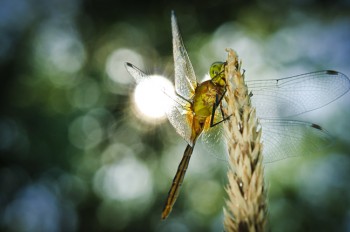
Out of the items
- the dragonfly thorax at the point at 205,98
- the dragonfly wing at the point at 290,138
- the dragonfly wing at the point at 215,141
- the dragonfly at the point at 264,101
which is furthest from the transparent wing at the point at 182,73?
the dragonfly wing at the point at 290,138

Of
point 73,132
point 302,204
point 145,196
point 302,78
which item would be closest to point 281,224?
point 302,204

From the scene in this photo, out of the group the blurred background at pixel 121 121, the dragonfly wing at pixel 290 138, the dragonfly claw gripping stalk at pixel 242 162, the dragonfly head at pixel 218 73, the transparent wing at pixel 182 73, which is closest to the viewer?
the dragonfly claw gripping stalk at pixel 242 162

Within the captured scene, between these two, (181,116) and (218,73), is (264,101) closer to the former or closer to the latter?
(218,73)

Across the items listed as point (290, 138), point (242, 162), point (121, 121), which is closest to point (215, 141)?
point (290, 138)

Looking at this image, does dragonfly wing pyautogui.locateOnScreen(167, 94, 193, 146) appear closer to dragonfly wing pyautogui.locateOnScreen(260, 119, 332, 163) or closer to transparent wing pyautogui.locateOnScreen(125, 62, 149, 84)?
transparent wing pyautogui.locateOnScreen(125, 62, 149, 84)

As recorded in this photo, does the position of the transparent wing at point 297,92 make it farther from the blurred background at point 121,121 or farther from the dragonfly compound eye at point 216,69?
the blurred background at point 121,121

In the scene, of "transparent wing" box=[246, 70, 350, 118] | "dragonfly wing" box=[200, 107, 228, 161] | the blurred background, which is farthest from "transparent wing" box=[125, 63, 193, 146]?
the blurred background
